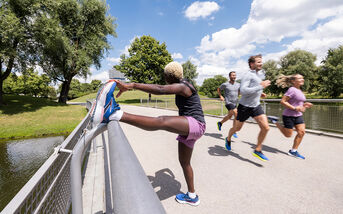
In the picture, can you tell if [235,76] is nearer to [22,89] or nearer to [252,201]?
[252,201]

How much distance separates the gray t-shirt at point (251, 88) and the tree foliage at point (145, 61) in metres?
26.2

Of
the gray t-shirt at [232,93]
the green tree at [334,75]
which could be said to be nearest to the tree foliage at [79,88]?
the gray t-shirt at [232,93]

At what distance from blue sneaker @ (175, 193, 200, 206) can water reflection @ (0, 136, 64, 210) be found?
3874 millimetres

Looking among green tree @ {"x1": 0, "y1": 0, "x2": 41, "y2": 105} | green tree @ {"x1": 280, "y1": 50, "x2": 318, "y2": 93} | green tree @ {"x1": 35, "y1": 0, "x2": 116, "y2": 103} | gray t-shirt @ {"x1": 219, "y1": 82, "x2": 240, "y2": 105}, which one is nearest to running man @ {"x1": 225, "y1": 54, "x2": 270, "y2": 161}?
gray t-shirt @ {"x1": 219, "y1": 82, "x2": 240, "y2": 105}

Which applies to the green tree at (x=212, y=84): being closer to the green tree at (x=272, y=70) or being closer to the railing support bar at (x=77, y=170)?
the green tree at (x=272, y=70)

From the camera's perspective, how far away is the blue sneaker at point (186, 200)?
2.13 m

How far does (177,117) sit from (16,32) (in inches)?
663

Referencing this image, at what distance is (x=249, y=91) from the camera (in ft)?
10.9

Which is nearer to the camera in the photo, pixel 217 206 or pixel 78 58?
pixel 217 206

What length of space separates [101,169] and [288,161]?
3.87 m

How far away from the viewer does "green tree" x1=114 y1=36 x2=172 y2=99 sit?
29406mm

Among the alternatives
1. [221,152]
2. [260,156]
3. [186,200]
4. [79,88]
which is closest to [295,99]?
[260,156]

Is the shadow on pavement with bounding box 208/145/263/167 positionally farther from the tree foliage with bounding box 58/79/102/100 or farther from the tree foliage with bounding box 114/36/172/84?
the tree foliage with bounding box 58/79/102/100

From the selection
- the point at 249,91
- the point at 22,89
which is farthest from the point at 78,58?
the point at 22,89
